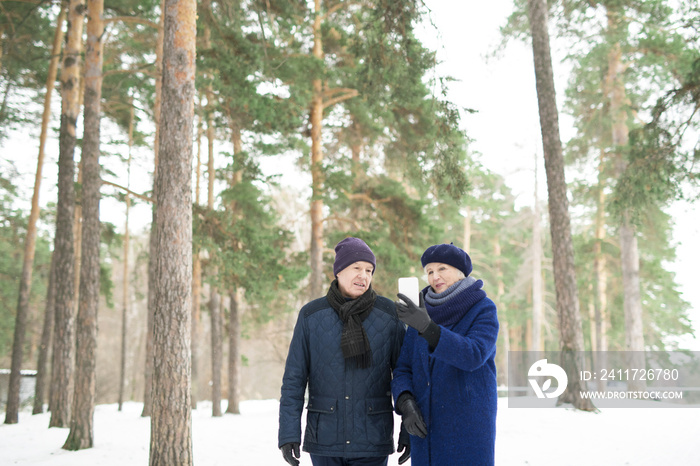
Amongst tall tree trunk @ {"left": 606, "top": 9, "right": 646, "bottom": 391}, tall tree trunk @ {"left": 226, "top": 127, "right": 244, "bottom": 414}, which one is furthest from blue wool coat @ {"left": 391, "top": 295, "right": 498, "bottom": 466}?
tall tree trunk @ {"left": 606, "top": 9, "right": 646, "bottom": 391}

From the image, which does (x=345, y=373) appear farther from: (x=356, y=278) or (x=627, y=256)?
(x=627, y=256)

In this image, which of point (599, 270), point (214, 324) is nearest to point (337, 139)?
point (214, 324)

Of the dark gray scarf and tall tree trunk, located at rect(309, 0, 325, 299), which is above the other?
tall tree trunk, located at rect(309, 0, 325, 299)

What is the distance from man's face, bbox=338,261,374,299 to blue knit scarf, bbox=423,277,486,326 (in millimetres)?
435

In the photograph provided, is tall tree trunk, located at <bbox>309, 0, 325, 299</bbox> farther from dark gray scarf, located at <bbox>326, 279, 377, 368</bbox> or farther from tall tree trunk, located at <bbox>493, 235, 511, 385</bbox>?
tall tree trunk, located at <bbox>493, 235, 511, 385</bbox>

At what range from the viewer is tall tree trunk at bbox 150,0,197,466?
17.4 feet

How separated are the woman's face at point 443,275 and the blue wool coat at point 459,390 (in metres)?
0.19

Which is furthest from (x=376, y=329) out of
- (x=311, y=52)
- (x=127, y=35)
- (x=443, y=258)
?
(x=127, y=35)

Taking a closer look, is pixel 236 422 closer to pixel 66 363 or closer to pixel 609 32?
pixel 66 363

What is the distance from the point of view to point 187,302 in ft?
18.1

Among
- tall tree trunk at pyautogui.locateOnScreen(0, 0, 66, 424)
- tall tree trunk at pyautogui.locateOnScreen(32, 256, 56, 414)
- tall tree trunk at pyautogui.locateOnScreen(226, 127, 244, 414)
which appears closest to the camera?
tall tree trunk at pyautogui.locateOnScreen(0, 0, 66, 424)

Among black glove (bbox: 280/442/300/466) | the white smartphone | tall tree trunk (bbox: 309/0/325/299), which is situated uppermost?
tall tree trunk (bbox: 309/0/325/299)

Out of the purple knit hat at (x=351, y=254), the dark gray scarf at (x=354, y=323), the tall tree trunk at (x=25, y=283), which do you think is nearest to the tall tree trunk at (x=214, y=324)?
the tall tree trunk at (x=25, y=283)

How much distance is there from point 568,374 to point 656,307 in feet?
54.7
